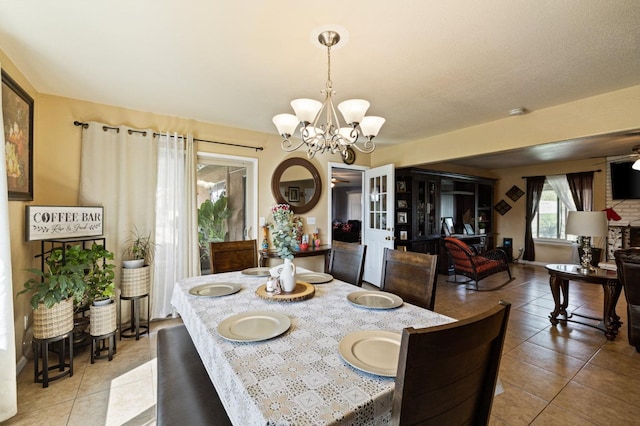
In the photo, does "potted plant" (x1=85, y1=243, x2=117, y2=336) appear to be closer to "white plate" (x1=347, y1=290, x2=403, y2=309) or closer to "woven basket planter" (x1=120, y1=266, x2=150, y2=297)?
"woven basket planter" (x1=120, y1=266, x2=150, y2=297)

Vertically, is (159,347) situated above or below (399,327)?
below

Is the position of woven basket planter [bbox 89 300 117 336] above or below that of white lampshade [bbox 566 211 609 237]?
below

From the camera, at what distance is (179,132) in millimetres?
3258

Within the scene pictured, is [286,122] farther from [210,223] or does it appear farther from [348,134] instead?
[210,223]

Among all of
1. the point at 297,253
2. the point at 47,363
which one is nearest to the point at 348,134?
the point at 297,253

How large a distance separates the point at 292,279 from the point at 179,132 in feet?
8.15

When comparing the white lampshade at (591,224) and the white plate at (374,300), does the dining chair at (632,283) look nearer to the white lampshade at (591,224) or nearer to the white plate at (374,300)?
the white lampshade at (591,224)

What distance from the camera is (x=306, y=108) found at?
1717mm

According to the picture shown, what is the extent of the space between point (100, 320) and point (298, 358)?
218 cm

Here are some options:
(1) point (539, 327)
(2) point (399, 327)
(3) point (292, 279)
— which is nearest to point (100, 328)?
(3) point (292, 279)

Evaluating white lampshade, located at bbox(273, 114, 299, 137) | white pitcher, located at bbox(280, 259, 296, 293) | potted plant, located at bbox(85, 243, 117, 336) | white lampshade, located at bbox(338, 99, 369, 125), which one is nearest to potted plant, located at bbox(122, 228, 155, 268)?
potted plant, located at bbox(85, 243, 117, 336)

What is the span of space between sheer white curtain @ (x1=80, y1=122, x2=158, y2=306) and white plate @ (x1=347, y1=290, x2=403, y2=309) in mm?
2461

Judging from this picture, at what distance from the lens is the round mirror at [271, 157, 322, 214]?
12.9 ft

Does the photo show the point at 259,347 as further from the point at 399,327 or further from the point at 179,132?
the point at 179,132
